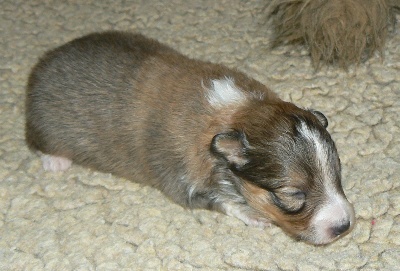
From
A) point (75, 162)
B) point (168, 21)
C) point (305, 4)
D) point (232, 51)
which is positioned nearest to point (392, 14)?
point (305, 4)

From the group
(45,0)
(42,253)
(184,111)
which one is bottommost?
(42,253)

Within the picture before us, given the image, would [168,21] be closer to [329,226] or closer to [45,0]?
[45,0]

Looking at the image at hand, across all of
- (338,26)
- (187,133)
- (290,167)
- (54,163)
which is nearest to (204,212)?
(187,133)

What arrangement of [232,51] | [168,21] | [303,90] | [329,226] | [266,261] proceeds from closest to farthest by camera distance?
[329,226], [266,261], [303,90], [232,51], [168,21]

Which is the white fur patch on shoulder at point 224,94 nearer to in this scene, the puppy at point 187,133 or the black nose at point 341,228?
the puppy at point 187,133

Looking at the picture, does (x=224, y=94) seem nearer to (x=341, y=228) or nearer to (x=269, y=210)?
(x=269, y=210)

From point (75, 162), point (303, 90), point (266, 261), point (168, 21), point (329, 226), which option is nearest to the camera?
point (329, 226)

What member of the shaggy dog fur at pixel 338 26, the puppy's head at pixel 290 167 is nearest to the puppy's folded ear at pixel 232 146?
the puppy's head at pixel 290 167
